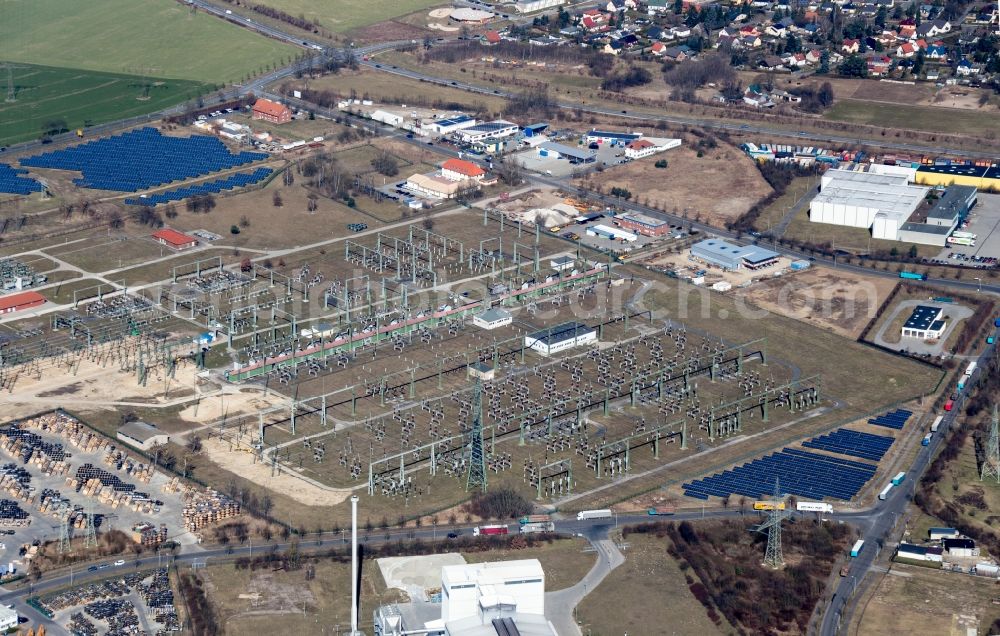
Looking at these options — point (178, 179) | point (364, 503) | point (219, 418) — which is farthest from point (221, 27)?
point (364, 503)

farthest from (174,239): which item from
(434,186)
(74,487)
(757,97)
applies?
(757,97)

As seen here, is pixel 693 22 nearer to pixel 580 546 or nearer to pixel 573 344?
pixel 573 344

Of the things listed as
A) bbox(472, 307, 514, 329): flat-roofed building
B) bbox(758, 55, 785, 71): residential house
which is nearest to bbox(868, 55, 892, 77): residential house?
bbox(758, 55, 785, 71): residential house

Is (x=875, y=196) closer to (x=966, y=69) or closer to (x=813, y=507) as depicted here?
(x=966, y=69)

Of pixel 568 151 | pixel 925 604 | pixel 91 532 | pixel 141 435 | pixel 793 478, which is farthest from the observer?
pixel 568 151

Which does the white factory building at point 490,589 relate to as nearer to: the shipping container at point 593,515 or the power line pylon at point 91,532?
the shipping container at point 593,515

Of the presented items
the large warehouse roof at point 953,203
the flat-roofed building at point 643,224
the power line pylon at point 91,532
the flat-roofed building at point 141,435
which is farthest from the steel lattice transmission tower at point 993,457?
the power line pylon at point 91,532

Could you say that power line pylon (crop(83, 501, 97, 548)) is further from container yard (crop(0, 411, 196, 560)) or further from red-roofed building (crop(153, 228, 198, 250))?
red-roofed building (crop(153, 228, 198, 250))
